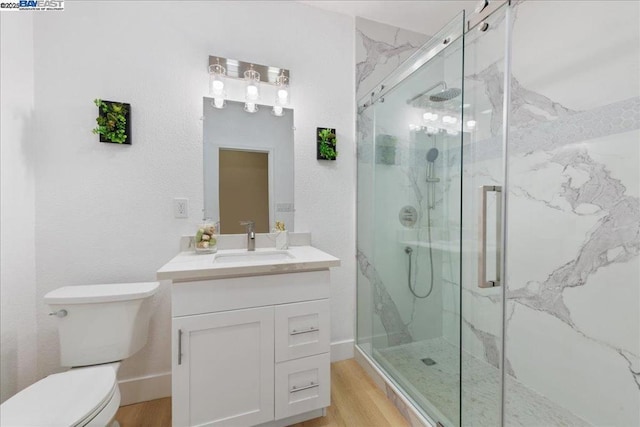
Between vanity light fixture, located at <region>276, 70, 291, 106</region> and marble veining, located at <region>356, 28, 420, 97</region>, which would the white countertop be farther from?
marble veining, located at <region>356, 28, 420, 97</region>

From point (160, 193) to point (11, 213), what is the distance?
24.7 inches

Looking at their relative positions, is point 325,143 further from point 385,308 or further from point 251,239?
point 385,308

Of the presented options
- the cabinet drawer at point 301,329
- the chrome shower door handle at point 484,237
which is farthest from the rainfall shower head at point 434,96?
the cabinet drawer at point 301,329

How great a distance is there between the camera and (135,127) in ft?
5.33

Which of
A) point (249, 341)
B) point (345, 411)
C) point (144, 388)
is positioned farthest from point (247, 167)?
point (345, 411)

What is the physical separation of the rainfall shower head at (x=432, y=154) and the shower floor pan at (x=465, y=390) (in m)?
1.00

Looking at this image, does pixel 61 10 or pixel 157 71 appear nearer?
pixel 61 10

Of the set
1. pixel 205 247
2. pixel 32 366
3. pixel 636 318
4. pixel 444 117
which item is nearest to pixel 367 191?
pixel 444 117

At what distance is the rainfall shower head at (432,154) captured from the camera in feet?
5.01

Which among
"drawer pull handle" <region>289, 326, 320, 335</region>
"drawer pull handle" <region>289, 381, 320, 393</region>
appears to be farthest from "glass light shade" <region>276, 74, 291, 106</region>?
"drawer pull handle" <region>289, 381, 320, 393</region>

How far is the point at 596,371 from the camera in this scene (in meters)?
1.36

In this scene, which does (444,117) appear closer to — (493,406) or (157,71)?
(493,406)

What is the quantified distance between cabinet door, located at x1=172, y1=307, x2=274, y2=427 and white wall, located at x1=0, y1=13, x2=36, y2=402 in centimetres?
86

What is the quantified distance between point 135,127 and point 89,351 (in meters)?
1.21
